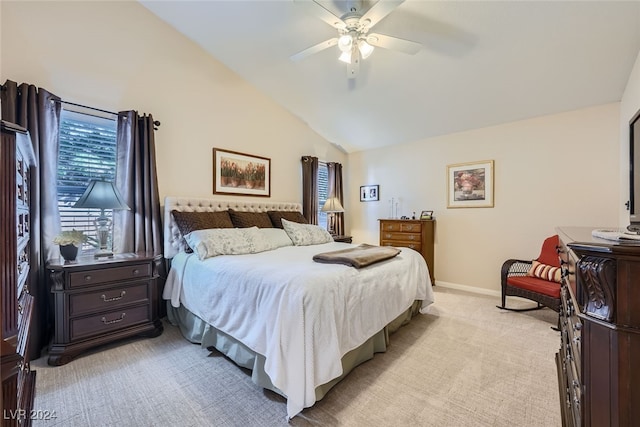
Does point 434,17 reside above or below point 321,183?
above

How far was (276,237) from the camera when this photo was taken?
3252mm

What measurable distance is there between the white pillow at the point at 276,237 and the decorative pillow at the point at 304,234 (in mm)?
89

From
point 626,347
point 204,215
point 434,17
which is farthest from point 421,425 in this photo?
point 434,17

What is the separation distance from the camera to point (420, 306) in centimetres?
309

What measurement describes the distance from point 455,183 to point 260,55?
3306 mm

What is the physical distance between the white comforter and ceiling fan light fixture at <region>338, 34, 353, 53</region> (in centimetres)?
190

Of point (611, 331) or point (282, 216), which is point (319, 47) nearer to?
point (282, 216)

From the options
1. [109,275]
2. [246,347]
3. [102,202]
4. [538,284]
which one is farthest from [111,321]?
[538,284]

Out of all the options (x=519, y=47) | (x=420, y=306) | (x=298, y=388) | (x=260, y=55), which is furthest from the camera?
(x=260, y=55)

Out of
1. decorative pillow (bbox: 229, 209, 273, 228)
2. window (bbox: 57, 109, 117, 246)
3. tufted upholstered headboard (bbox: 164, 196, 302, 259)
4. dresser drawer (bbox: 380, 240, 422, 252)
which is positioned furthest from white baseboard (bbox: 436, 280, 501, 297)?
window (bbox: 57, 109, 117, 246)

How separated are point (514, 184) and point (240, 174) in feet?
12.5

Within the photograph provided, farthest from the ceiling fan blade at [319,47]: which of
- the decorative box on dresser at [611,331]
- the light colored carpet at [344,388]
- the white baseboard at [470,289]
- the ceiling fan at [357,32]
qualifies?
the white baseboard at [470,289]

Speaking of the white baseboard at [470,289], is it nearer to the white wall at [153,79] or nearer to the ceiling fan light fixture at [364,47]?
the white wall at [153,79]

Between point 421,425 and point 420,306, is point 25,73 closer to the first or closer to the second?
point 421,425
